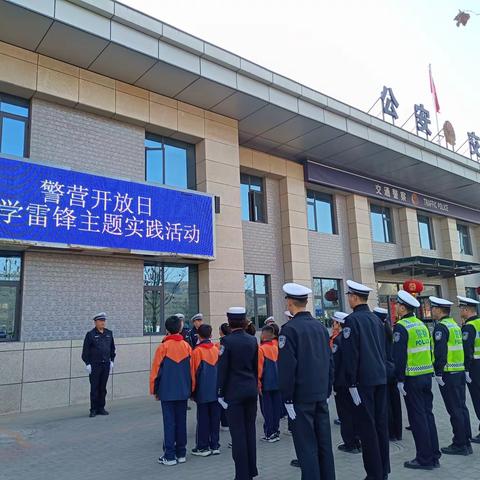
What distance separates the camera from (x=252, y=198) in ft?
49.3

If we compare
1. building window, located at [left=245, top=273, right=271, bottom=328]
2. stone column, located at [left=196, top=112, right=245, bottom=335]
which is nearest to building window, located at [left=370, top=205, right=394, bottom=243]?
building window, located at [left=245, top=273, right=271, bottom=328]

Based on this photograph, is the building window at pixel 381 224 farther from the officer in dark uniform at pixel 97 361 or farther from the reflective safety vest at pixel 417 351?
the reflective safety vest at pixel 417 351

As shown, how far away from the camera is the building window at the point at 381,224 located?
61.6 ft

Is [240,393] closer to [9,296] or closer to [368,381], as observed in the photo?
[368,381]

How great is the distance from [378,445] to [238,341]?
1.74 metres

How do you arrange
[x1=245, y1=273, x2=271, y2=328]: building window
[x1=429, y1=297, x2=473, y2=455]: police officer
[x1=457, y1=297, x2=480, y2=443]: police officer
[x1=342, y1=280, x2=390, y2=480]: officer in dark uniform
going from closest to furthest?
[x1=342, y1=280, x2=390, y2=480]: officer in dark uniform < [x1=429, y1=297, x2=473, y2=455]: police officer < [x1=457, y1=297, x2=480, y2=443]: police officer < [x1=245, y1=273, x2=271, y2=328]: building window

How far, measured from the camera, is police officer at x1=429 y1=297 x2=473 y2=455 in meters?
5.71

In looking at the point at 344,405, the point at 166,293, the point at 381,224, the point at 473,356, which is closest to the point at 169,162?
the point at 166,293

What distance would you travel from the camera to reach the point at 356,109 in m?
14.4

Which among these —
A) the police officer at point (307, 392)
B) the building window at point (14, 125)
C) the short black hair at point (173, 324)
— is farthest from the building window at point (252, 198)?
the police officer at point (307, 392)

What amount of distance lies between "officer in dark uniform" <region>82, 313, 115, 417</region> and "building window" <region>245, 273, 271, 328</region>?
5810 millimetres

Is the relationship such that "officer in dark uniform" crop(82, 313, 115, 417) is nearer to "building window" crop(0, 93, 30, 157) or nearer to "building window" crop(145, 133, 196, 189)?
"building window" crop(0, 93, 30, 157)

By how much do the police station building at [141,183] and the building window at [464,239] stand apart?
819cm

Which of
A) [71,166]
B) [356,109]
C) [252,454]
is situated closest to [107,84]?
[71,166]
